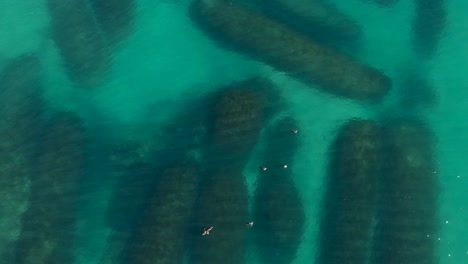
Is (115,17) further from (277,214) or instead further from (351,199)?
(351,199)

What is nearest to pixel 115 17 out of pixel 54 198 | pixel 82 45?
pixel 82 45

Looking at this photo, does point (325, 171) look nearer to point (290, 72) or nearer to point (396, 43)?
point (290, 72)

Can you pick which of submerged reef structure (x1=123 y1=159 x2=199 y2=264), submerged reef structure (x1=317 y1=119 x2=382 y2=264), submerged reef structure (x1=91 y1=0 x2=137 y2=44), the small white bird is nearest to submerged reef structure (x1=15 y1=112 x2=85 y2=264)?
submerged reef structure (x1=123 y1=159 x2=199 y2=264)

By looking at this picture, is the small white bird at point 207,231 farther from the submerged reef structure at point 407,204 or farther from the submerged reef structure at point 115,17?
the submerged reef structure at point 115,17

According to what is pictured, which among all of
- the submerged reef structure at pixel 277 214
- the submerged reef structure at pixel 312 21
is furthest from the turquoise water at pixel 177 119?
the submerged reef structure at pixel 312 21

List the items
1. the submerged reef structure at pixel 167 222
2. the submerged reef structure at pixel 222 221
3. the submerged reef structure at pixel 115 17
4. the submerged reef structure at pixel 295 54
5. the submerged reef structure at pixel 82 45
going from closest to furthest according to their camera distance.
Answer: the submerged reef structure at pixel 167 222 < the submerged reef structure at pixel 222 221 < the submerged reef structure at pixel 295 54 < the submerged reef structure at pixel 82 45 < the submerged reef structure at pixel 115 17

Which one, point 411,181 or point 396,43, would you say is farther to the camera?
point 396,43

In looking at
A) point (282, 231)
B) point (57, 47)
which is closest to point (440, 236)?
point (282, 231)
